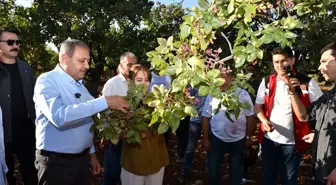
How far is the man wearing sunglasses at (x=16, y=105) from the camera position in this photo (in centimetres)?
398

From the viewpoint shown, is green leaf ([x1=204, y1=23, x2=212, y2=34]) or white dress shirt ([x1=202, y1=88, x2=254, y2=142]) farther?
white dress shirt ([x1=202, y1=88, x2=254, y2=142])

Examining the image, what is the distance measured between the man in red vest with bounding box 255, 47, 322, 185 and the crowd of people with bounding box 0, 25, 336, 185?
1cm

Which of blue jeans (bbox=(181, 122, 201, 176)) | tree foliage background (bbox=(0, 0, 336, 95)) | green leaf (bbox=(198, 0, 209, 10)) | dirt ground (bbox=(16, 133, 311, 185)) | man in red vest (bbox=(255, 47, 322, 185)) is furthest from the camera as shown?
tree foliage background (bbox=(0, 0, 336, 95))

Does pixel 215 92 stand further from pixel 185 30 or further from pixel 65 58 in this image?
pixel 65 58

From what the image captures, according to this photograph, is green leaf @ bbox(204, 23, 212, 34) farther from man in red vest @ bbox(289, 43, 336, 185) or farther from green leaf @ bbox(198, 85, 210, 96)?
man in red vest @ bbox(289, 43, 336, 185)

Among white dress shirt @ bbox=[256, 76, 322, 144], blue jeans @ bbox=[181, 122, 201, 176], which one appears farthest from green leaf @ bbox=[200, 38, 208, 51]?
blue jeans @ bbox=[181, 122, 201, 176]

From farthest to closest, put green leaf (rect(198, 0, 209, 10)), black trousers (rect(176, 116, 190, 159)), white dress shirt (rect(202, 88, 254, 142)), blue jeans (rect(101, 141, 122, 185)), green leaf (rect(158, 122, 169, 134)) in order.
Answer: black trousers (rect(176, 116, 190, 159)), blue jeans (rect(101, 141, 122, 185)), white dress shirt (rect(202, 88, 254, 142)), green leaf (rect(158, 122, 169, 134)), green leaf (rect(198, 0, 209, 10))

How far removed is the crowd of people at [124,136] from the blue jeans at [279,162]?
0.01 m

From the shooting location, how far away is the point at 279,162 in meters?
4.18

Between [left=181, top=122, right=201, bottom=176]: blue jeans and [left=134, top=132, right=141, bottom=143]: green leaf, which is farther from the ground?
[left=134, top=132, right=141, bottom=143]: green leaf

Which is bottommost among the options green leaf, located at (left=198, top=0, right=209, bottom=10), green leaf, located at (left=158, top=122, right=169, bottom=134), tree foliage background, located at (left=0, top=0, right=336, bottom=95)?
green leaf, located at (left=158, top=122, right=169, bottom=134)

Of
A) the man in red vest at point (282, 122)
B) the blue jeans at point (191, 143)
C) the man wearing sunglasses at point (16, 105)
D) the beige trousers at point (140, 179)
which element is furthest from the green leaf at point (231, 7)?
the blue jeans at point (191, 143)

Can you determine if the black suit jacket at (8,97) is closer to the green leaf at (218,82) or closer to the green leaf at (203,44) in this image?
the green leaf at (203,44)

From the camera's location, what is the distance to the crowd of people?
281cm
